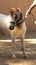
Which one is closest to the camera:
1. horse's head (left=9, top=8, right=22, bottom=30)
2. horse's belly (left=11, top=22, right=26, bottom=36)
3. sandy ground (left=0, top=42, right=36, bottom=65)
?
horse's head (left=9, top=8, right=22, bottom=30)

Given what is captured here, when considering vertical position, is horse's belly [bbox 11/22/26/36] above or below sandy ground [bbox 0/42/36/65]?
above

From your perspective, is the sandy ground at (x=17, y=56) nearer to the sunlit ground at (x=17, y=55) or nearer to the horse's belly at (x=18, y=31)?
the sunlit ground at (x=17, y=55)

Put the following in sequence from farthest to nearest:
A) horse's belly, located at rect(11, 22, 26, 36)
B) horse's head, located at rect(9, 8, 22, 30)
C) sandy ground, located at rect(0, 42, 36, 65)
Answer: sandy ground, located at rect(0, 42, 36, 65)
horse's belly, located at rect(11, 22, 26, 36)
horse's head, located at rect(9, 8, 22, 30)

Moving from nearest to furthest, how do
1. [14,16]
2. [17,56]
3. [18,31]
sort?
1. [14,16]
2. [18,31]
3. [17,56]

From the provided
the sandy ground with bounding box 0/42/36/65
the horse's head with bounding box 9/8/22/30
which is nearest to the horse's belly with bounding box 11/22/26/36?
the horse's head with bounding box 9/8/22/30

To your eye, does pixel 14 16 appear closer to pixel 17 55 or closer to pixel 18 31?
pixel 18 31

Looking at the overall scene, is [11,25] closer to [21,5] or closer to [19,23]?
[19,23]

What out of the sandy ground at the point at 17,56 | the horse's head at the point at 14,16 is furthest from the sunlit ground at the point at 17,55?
the horse's head at the point at 14,16

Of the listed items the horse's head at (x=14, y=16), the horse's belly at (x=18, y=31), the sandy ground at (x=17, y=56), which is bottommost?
the sandy ground at (x=17, y=56)

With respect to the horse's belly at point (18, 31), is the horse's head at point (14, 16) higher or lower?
higher

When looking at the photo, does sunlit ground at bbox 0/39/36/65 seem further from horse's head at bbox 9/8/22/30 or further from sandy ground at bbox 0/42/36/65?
horse's head at bbox 9/8/22/30

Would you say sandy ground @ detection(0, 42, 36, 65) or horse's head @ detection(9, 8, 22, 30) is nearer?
horse's head @ detection(9, 8, 22, 30)

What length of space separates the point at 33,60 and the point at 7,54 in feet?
1.15

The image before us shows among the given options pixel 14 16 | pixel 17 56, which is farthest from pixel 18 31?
pixel 17 56
